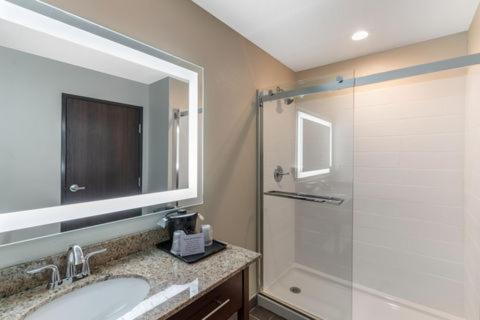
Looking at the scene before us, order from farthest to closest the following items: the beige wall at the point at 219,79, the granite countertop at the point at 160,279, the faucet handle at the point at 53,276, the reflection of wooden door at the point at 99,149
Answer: the beige wall at the point at 219,79, the reflection of wooden door at the point at 99,149, the faucet handle at the point at 53,276, the granite countertop at the point at 160,279

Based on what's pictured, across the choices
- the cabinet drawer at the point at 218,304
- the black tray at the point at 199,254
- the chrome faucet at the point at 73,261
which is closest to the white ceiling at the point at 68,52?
the chrome faucet at the point at 73,261

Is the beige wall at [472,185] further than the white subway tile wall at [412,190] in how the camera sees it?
No

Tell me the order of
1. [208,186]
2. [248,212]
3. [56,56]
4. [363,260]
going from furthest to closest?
1. [363,260]
2. [248,212]
3. [208,186]
4. [56,56]

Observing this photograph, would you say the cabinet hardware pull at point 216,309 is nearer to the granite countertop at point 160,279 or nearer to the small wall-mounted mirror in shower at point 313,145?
the granite countertop at point 160,279

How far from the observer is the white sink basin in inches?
33.6

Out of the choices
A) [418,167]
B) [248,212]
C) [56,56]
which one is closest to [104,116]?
[56,56]

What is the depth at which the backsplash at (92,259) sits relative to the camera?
84 cm

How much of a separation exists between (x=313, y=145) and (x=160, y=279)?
1618mm

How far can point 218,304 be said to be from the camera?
1010 mm

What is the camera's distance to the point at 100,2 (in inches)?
43.2

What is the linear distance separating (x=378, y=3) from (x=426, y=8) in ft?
1.13

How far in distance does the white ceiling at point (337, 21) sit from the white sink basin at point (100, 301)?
167cm

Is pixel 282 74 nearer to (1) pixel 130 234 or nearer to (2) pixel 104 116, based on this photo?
(2) pixel 104 116

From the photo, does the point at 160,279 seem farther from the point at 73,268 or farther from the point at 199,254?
the point at 73,268
